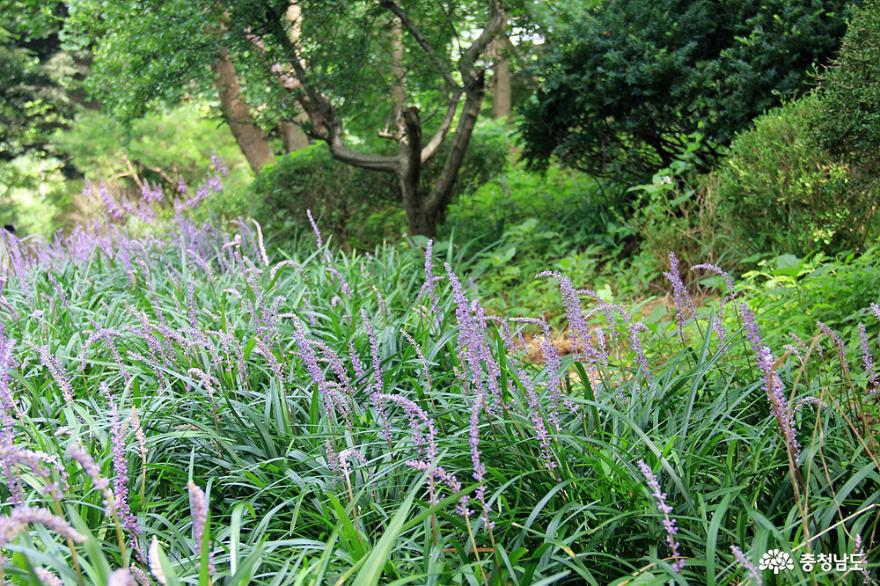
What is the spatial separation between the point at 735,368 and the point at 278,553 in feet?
5.96

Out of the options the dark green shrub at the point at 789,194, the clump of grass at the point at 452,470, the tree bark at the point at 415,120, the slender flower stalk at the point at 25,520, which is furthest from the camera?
the tree bark at the point at 415,120

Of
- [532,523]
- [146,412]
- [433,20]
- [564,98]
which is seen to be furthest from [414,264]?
[532,523]

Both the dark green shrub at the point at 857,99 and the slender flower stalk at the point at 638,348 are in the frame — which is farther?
the dark green shrub at the point at 857,99

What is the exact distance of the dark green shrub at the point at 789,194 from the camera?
5.11 meters

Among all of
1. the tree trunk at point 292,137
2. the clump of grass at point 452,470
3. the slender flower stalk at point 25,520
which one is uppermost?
the tree trunk at point 292,137

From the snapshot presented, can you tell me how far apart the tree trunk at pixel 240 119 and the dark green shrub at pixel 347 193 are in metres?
3.19

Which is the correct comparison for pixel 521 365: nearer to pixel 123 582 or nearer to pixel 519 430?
pixel 519 430

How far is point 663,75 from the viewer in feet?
23.1

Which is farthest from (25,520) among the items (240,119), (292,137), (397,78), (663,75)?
(292,137)

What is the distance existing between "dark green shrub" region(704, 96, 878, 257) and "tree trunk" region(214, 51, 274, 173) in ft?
26.3

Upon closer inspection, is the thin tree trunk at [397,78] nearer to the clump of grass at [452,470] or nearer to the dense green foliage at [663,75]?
the dense green foliage at [663,75]

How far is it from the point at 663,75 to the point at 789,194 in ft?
7.25

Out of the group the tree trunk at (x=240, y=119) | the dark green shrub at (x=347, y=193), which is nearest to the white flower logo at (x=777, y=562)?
the dark green shrub at (x=347, y=193)

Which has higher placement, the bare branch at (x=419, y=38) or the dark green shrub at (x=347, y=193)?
the bare branch at (x=419, y=38)
